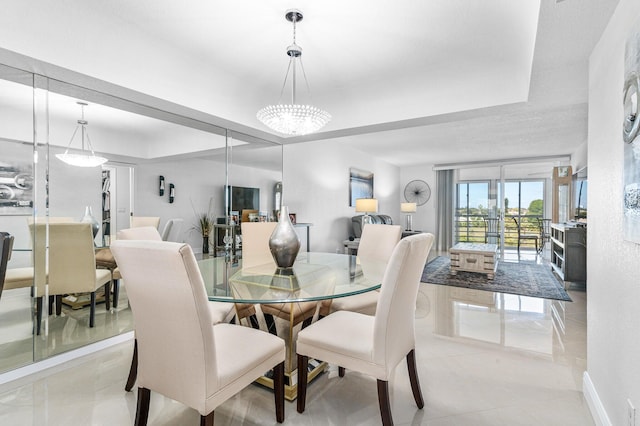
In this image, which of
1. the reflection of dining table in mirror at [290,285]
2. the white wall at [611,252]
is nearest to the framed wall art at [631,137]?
the white wall at [611,252]

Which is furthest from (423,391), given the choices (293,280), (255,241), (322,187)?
(322,187)

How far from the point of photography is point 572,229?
14.2ft

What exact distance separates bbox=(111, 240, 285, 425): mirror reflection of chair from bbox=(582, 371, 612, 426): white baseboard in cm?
170

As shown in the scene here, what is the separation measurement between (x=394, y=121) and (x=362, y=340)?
7.73 feet

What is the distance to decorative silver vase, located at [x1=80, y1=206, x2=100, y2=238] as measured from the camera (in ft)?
8.36

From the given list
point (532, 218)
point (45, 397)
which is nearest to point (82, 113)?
point (45, 397)

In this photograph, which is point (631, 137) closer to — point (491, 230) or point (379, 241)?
point (379, 241)

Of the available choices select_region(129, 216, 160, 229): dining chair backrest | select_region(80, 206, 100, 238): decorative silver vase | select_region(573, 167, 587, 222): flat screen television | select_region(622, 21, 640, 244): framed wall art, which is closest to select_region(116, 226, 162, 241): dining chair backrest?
select_region(80, 206, 100, 238): decorative silver vase

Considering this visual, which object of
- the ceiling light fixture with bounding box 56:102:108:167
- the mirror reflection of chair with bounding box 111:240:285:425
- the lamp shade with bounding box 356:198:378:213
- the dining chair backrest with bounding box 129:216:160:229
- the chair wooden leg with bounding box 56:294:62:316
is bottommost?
the chair wooden leg with bounding box 56:294:62:316

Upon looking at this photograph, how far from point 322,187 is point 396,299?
13.8 feet

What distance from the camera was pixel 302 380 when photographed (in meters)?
1.71

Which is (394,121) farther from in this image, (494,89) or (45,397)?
(45,397)

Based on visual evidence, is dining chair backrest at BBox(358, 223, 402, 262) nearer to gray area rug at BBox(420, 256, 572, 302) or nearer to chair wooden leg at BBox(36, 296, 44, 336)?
gray area rug at BBox(420, 256, 572, 302)

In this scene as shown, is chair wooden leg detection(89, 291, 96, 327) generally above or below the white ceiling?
below
